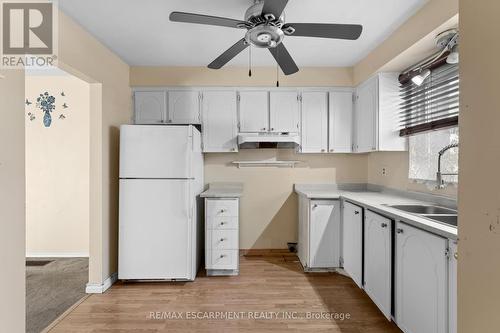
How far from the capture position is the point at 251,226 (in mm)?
3699

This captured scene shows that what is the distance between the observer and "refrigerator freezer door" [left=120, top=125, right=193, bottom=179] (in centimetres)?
272

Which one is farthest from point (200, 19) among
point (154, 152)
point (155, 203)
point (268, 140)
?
point (155, 203)

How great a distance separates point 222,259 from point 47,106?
3.04m

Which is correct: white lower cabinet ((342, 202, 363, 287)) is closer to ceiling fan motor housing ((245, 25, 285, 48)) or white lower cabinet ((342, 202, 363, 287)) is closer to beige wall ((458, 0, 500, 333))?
ceiling fan motor housing ((245, 25, 285, 48))

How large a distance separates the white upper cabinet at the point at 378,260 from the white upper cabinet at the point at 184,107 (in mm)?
2296

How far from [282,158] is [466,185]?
120 inches

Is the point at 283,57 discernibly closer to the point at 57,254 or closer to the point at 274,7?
the point at 274,7

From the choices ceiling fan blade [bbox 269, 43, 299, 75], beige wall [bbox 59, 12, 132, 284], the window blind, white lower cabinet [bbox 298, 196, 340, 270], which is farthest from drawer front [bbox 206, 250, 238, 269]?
the window blind

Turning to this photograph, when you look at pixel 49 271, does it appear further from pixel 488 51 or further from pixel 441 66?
pixel 441 66

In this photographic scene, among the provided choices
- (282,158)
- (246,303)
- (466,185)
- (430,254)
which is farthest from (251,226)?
(466,185)

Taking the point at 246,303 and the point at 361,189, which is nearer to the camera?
the point at 246,303

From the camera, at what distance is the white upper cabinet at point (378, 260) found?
77.7 inches

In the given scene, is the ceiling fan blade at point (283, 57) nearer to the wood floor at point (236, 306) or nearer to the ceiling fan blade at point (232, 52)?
the ceiling fan blade at point (232, 52)

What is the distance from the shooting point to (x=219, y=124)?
3428 mm
